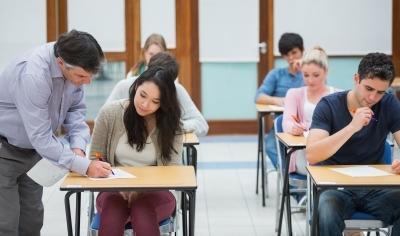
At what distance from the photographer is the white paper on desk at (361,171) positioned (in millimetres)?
3369

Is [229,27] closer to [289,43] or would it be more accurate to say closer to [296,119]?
[289,43]

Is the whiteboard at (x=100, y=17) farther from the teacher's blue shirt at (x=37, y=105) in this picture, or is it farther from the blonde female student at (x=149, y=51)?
the teacher's blue shirt at (x=37, y=105)

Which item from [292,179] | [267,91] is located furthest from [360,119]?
[267,91]

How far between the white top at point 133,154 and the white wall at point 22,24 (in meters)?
5.21

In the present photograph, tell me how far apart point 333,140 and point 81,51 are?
4.18 feet

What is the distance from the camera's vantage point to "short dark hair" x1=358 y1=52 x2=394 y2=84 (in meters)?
3.56

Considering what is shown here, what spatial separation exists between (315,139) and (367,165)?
283mm

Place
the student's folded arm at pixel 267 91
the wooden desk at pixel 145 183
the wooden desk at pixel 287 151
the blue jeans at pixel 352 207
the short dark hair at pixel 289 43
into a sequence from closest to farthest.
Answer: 1. the wooden desk at pixel 145 183
2. the blue jeans at pixel 352 207
3. the wooden desk at pixel 287 151
4. the student's folded arm at pixel 267 91
5. the short dark hair at pixel 289 43

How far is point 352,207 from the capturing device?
11.6 ft

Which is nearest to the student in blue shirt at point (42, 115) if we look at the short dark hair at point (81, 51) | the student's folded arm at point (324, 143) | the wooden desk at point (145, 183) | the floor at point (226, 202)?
the short dark hair at point (81, 51)

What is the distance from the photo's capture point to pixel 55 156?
3.26m

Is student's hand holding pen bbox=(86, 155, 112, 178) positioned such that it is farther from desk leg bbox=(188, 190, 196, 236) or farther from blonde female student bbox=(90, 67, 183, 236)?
desk leg bbox=(188, 190, 196, 236)

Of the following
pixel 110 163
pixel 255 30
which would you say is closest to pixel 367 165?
pixel 110 163

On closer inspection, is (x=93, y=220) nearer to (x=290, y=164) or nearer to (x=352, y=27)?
(x=290, y=164)
